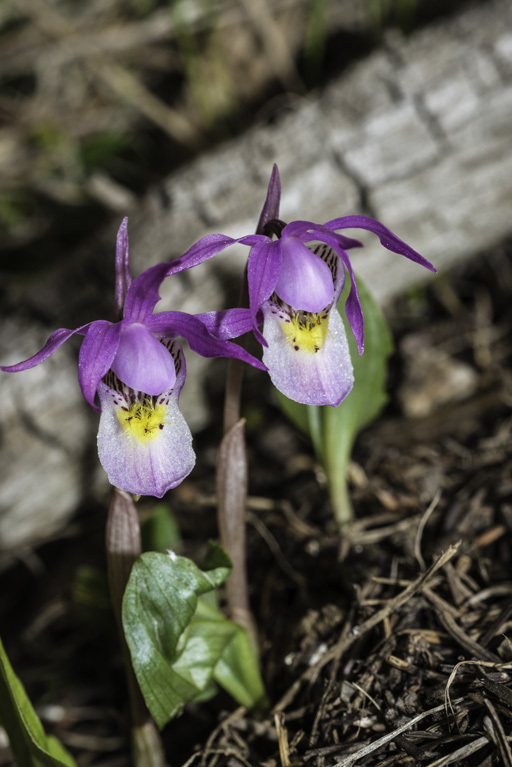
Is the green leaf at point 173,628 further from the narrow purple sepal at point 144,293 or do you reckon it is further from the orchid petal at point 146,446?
the narrow purple sepal at point 144,293

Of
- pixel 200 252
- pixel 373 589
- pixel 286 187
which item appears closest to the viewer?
pixel 200 252

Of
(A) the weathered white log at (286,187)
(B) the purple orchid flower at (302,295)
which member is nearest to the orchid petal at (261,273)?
(B) the purple orchid flower at (302,295)

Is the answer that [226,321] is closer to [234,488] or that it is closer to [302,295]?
[302,295]

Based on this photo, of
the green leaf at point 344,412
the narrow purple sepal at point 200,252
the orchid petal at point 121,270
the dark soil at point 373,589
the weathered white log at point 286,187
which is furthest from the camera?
the weathered white log at point 286,187

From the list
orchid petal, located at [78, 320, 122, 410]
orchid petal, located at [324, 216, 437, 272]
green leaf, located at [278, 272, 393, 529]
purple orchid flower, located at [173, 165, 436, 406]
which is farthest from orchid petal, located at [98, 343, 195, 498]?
green leaf, located at [278, 272, 393, 529]

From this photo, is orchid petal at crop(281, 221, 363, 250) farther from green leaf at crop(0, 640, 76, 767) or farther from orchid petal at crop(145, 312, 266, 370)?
green leaf at crop(0, 640, 76, 767)

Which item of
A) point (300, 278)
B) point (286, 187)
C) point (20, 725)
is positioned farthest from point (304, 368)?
point (286, 187)
